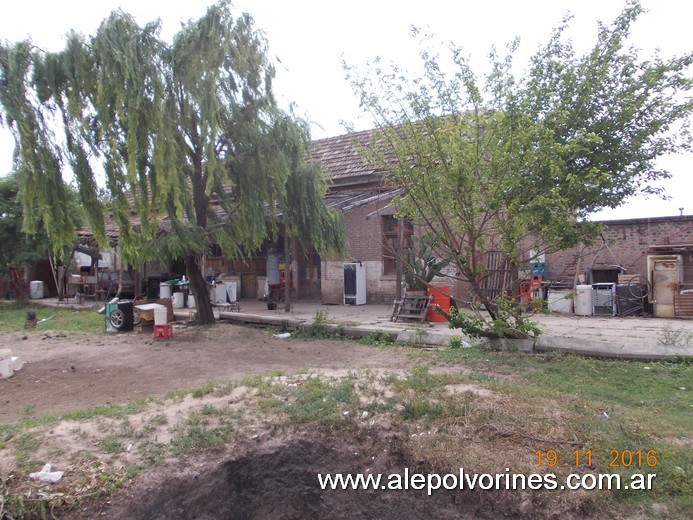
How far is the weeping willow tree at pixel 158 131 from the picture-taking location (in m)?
9.29

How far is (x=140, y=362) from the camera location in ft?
30.3

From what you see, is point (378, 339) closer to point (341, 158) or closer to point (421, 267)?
point (421, 267)

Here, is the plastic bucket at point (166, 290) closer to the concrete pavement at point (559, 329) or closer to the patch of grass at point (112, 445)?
the concrete pavement at point (559, 329)

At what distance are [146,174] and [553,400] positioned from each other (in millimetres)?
8065

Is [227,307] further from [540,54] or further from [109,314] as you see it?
[540,54]

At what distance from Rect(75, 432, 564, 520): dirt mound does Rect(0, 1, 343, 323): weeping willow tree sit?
6132 millimetres

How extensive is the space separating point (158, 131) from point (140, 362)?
13.8 feet

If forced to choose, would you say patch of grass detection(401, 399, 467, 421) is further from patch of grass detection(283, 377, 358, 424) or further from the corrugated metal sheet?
the corrugated metal sheet

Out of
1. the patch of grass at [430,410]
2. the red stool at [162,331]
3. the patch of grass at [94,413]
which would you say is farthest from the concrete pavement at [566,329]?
the patch of grass at [94,413]

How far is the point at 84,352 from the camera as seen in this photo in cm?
1035

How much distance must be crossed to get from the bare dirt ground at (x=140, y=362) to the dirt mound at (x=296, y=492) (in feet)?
8.09

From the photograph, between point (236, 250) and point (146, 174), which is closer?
point (146, 174)

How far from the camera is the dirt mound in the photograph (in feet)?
14.4

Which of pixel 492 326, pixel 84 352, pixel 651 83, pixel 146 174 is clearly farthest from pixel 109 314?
pixel 651 83
